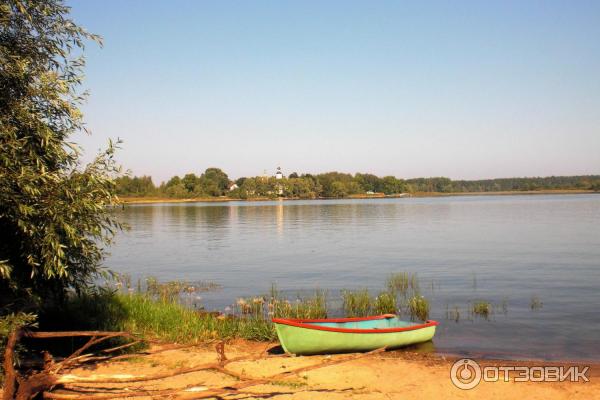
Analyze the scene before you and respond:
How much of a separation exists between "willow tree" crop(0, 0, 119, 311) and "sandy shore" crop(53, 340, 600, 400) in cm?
283

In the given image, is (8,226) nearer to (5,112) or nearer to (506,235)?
(5,112)

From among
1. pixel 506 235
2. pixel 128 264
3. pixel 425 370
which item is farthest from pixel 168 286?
pixel 506 235

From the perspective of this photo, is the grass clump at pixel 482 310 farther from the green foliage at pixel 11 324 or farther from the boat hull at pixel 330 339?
the green foliage at pixel 11 324

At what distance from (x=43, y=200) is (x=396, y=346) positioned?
37.0 ft

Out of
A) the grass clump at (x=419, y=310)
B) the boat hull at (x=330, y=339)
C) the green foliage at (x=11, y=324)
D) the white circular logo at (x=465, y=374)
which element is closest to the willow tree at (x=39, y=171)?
the green foliage at (x=11, y=324)

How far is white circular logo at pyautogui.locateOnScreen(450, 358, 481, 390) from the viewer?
13031 millimetres

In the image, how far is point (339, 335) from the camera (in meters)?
14.8

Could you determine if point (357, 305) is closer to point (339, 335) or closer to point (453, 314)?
point (453, 314)

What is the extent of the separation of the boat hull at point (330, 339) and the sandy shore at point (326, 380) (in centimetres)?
28

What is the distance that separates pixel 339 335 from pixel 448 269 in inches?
831

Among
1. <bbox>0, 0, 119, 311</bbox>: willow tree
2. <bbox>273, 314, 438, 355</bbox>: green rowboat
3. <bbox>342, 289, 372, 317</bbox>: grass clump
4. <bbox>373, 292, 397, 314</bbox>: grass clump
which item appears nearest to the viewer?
<bbox>0, 0, 119, 311</bbox>: willow tree

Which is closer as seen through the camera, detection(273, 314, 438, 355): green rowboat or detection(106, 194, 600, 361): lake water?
detection(273, 314, 438, 355): green rowboat

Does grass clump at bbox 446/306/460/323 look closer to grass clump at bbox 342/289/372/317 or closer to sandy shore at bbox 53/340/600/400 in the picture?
grass clump at bbox 342/289/372/317

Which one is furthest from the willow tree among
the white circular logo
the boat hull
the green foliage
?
the white circular logo
